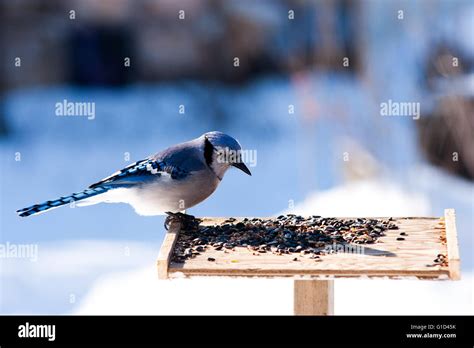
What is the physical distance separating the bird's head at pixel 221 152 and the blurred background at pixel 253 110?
55.9 inches

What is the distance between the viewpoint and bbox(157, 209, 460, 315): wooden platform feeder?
2275 mm

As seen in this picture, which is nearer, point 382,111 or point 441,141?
point 382,111

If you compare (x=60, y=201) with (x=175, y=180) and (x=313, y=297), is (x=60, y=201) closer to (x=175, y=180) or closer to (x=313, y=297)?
(x=175, y=180)


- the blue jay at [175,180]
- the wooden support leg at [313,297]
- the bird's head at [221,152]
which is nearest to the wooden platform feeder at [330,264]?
the wooden support leg at [313,297]

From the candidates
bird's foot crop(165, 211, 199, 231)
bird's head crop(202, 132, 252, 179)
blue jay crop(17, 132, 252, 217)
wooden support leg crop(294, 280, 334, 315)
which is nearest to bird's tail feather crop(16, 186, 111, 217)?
blue jay crop(17, 132, 252, 217)

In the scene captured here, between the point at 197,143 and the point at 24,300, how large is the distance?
7.10 ft

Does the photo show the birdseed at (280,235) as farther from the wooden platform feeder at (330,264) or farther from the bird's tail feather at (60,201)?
the bird's tail feather at (60,201)

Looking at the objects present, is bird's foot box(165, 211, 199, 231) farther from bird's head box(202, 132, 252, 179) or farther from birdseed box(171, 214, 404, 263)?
bird's head box(202, 132, 252, 179)

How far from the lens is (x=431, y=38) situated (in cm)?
475

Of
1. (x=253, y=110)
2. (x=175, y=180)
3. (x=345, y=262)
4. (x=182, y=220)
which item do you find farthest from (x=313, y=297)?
(x=253, y=110)

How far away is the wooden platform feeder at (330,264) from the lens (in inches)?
89.6

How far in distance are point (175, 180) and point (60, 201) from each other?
1.28 ft
